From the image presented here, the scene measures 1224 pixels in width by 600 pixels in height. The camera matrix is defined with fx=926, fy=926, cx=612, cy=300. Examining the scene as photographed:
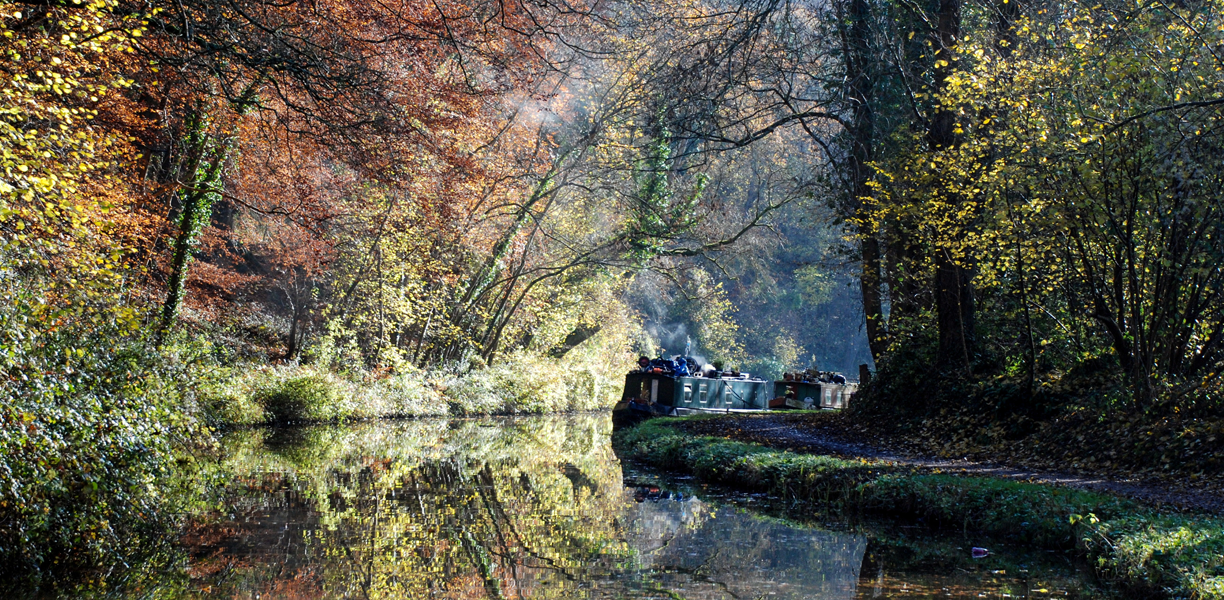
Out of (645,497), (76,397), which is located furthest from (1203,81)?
(76,397)

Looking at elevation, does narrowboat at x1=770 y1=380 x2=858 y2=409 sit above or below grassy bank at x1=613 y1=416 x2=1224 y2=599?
above

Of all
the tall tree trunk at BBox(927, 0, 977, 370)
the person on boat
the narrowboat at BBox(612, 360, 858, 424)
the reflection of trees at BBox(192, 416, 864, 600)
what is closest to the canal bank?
the reflection of trees at BBox(192, 416, 864, 600)

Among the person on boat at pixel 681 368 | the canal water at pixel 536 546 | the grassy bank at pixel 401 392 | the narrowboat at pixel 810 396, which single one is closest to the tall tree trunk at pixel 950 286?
the canal water at pixel 536 546

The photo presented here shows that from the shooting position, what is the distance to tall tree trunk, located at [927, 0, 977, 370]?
588 inches

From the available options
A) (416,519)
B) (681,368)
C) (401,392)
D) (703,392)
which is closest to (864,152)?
(681,368)

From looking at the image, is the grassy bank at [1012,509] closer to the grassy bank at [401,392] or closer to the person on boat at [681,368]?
the person on boat at [681,368]

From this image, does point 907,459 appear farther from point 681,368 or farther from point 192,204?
point 192,204

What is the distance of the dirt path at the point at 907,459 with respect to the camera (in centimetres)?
842

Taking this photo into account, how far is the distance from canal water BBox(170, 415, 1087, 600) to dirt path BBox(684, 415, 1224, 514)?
6.44 ft

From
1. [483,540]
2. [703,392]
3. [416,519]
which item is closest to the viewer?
[483,540]

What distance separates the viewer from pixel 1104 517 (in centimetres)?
745

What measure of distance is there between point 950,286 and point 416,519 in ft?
32.7

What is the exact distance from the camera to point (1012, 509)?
8.13 meters

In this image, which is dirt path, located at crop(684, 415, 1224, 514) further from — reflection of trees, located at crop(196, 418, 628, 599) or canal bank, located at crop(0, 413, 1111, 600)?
reflection of trees, located at crop(196, 418, 628, 599)
